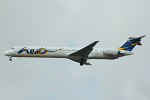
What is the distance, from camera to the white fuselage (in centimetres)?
4728

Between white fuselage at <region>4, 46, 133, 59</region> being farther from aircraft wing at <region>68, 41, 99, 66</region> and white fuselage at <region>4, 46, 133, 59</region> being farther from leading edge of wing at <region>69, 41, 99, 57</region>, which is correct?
leading edge of wing at <region>69, 41, 99, 57</region>

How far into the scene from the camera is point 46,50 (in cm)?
4750

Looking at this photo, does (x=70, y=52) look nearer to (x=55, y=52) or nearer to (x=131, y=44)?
(x=55, y=52)

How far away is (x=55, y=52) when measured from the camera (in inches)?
1875

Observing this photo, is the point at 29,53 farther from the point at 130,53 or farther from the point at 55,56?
the point at 130,53

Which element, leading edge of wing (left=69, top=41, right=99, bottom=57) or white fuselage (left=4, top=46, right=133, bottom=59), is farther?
white fuselage (left=4, top=46, right=133, bottom=59)

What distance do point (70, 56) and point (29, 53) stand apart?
6528mm

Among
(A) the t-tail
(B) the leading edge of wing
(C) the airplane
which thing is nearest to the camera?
(B) the leading edge of wing

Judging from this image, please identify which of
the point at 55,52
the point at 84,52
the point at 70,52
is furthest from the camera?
the point at 70,52

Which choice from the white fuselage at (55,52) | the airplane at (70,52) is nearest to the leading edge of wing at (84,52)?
the airplane at (70,52)

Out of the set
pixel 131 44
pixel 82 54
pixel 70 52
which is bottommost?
pixel 82 54

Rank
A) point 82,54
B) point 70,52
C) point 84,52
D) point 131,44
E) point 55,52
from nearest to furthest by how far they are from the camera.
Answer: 1. point 55,52
2. point 84,52
3. point 82,54
4. point 70,52
5. point 131,44

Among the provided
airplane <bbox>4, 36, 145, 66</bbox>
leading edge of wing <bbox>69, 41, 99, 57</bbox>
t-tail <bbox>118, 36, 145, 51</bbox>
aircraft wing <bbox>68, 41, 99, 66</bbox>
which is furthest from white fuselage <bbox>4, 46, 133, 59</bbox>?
t-tail <bbox>118, 36, 145, 51</bbox>

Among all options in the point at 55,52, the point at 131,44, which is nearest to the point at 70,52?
the point at 55,52
